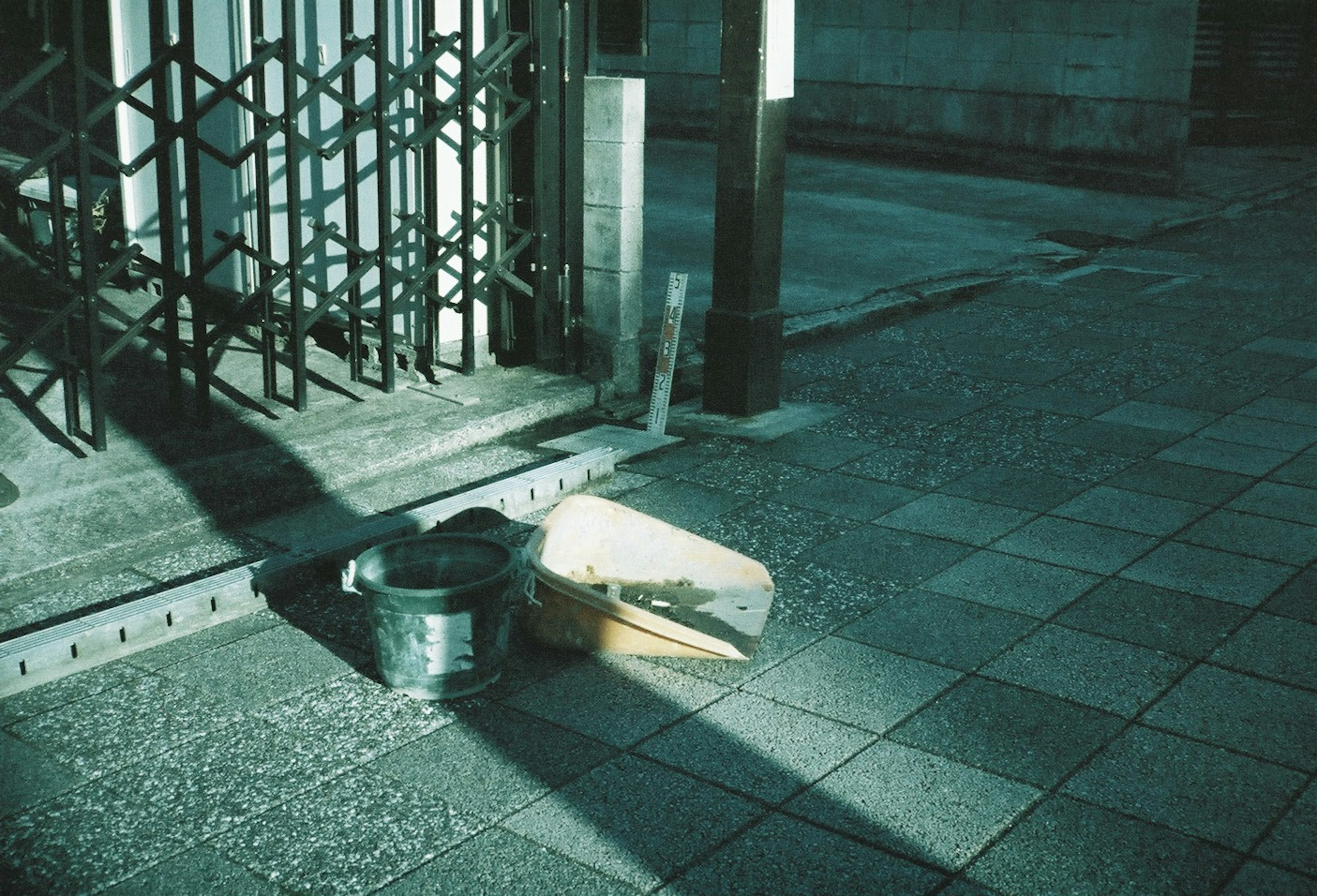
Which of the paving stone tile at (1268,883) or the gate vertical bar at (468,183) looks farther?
the gate vertical bar at (468,183)

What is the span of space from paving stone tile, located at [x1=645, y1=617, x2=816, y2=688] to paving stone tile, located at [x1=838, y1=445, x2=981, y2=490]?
1865 millimetres

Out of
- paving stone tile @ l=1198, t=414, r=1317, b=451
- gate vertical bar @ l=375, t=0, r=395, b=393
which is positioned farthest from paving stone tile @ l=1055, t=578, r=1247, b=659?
gate vertical bar @ l=375, t=0, r=395, b=393

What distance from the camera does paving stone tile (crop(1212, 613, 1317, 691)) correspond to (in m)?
4.80

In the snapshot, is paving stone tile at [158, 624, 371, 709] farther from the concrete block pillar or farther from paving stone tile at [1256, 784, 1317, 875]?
the concrete block pillar

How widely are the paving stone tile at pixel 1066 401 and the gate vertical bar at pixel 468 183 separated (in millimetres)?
Result: 3330

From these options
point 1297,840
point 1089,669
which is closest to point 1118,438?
point 1089,669

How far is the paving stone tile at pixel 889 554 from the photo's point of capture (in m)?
5.73

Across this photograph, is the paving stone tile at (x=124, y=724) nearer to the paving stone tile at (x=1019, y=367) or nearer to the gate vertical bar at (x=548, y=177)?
the gate vertical bar at (x=548, y=177)

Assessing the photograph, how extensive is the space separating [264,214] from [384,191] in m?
0.65

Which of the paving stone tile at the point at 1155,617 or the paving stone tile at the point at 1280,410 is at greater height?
the paving stone tile at the point at 1280,410

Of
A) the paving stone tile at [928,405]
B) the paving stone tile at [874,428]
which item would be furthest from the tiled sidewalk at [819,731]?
the paving stone tile at [928,405]

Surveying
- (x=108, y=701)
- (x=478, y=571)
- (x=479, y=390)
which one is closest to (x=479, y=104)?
(x=479, y=390)

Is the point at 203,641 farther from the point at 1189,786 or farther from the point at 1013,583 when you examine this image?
the point at 1189,786

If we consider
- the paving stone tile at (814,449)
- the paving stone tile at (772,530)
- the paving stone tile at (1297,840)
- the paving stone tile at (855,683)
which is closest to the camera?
the paving stone tile at (1297,840)
